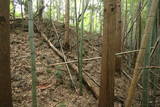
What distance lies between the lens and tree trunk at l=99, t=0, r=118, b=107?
270 centimetres

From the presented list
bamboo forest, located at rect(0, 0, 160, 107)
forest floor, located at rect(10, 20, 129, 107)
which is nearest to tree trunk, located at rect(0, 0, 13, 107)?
bamboo forest, located at rect(0, 0, 160, 107)

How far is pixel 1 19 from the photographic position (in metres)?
2.74

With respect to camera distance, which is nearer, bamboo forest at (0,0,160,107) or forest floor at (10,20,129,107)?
bamboo forest at (0,0,160,107)

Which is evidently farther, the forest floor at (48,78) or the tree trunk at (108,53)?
the forest floor at (48,78)

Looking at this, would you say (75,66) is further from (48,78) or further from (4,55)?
(4,55)

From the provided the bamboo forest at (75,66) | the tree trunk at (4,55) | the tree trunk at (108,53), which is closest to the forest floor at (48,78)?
the bamboo forest at (75,66)

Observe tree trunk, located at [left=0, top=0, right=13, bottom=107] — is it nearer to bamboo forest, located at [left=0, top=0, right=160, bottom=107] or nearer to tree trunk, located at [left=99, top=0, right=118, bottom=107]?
bamboo forest, located at [left=0, top=0, right=160, bottom=107]

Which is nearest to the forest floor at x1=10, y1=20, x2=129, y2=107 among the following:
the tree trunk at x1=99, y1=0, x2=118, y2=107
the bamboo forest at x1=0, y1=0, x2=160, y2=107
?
the bamboo forest at x1=0, y1=0, x2=160, y2=107

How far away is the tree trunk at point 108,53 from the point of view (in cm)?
270

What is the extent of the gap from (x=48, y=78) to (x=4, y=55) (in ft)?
6.19

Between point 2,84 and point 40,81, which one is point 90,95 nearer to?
point 40,81

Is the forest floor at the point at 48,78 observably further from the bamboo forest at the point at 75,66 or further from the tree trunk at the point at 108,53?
the tree trunk at the point at 108,53

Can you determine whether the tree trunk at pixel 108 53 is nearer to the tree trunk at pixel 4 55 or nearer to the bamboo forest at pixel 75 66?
the bamboo forest at pixel 75 66

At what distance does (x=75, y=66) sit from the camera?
5086mm
